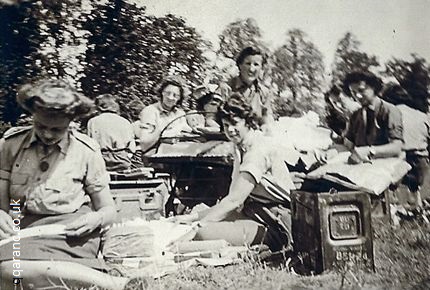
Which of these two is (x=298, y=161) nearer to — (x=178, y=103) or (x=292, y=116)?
(x=292, y=116)

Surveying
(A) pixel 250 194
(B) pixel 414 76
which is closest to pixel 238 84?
(A) pixel 250 194

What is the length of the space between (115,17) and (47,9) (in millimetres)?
258

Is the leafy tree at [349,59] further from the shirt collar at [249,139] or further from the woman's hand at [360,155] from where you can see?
the shirt collar at [249,139]

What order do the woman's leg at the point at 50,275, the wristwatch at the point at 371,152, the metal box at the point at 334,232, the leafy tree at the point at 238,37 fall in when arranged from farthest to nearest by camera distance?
the wristwatch at the point at 371,152 < the leafy tree at the point at 238,37 < the metal box at the point at 334,232 < the woman's leg at the point at 50,275

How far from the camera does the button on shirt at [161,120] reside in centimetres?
193

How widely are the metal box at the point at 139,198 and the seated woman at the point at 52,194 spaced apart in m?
0.04

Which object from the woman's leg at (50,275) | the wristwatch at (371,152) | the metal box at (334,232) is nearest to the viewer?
the woman's leg at (50,275)

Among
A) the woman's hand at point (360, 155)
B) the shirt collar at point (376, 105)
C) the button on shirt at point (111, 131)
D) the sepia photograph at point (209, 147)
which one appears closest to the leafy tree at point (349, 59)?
the sepia photograph at point (209, 147)

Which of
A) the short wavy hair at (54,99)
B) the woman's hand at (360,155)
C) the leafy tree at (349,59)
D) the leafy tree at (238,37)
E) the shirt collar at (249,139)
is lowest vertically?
the woman's hand at (360,155)

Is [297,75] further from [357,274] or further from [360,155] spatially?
[357,274]

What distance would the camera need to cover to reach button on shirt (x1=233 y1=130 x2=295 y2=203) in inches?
76.2

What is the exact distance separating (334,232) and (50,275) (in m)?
1.04

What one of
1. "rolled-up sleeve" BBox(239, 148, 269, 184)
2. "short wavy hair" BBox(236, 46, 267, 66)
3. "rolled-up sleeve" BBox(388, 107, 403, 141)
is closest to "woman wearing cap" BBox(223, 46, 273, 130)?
"short wavy hair" BBox(236, 46, 267, 66)

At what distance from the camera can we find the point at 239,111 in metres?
1.96
